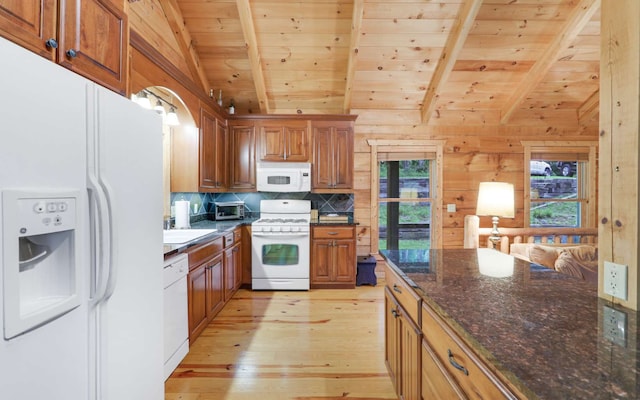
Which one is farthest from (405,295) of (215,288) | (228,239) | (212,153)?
(212,153)

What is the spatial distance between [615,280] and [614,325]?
226mm

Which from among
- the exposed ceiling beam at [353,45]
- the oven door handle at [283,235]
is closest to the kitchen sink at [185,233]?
the oven door handle at [283,235]

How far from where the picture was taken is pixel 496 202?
3.66 meters

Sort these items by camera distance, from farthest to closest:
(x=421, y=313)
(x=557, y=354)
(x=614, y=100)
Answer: (x=421, y=313) → (x=614, y=100) → (x=557, y=354)

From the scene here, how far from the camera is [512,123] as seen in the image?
4.45 meters

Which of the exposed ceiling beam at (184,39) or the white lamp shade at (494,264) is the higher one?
the exposed ceiling beam at (184,39)

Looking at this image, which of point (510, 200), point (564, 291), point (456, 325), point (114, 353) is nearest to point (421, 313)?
point (456, 325)

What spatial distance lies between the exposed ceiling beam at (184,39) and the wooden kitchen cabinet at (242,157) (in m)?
0.66

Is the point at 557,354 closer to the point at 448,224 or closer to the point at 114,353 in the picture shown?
the point at 114,353

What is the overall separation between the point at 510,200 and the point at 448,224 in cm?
99

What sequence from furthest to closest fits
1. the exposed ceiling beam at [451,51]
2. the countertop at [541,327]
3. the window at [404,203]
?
the window at [404,203]
the exposed ceiling beam at [451,51]
the countertop at [541,327]

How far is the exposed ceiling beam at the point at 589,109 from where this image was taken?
410 cm

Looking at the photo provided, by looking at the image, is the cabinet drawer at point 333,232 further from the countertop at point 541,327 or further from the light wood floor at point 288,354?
the countertop at point 541,327

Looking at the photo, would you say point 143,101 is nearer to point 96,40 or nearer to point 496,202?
point 96,40
